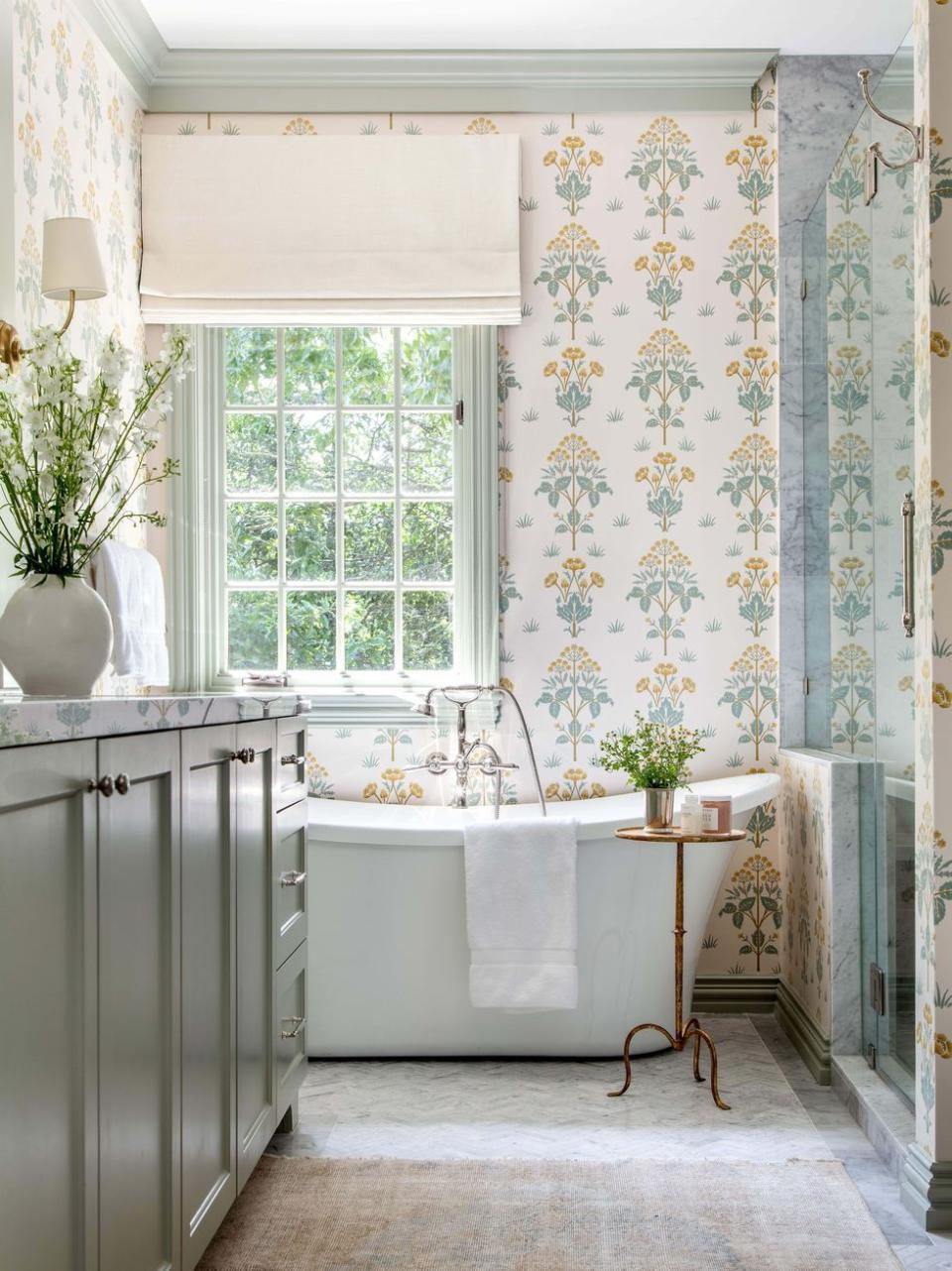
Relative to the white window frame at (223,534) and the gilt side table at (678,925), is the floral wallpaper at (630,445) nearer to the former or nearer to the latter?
the white window frame at (223,534)

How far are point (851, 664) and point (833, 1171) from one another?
1.24 meters

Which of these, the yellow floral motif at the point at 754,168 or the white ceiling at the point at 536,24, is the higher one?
the white ceiling at the point at 536,24

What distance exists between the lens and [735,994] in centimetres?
379

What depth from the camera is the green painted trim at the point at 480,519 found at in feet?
12.5

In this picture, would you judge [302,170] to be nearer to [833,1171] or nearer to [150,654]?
[150,654]

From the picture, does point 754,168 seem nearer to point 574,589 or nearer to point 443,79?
point 443,79

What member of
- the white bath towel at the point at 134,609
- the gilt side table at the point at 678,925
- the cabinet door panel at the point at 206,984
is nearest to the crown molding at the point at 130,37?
the white bath towel at the point at 134,609

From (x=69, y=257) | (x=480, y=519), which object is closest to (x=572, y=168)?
(x=480, y=519)

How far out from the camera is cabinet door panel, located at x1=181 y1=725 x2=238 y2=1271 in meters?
1.81

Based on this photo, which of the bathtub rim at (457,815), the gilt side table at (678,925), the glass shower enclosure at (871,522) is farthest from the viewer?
the bathtub rim at (457,815)

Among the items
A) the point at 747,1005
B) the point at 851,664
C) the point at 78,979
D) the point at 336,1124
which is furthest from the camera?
the point at 747,1005

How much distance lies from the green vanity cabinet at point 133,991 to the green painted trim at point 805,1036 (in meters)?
1.46

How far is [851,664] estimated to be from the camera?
3.19 meters

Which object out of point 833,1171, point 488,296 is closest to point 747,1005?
point 833,1171
